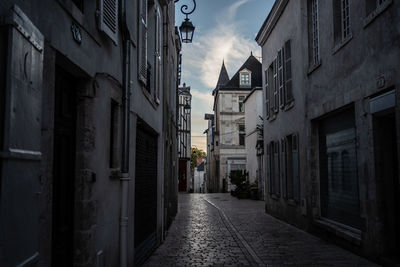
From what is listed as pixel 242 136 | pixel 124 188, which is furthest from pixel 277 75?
pixel 242 136

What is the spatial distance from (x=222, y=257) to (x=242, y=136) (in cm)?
3273

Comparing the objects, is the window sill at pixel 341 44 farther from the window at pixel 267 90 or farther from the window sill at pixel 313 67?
the window at pixel 267 90

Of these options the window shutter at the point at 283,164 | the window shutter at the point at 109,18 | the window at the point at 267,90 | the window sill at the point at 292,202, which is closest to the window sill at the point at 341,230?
the window sill at the point at 292,202

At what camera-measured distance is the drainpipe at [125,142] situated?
5.60 meters

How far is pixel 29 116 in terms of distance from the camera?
8.78 ft

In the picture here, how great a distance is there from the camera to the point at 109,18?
191 inches

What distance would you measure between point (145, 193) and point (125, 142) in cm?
290

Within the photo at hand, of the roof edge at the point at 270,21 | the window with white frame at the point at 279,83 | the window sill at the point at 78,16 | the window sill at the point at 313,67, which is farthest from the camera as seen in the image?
the roof edge at the point at 270,21

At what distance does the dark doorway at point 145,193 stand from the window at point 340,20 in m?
4.66

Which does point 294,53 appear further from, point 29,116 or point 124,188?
point 29,116

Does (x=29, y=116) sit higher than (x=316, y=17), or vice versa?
(x=316, y=17)

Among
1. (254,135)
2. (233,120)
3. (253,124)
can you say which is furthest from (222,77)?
(254,135)

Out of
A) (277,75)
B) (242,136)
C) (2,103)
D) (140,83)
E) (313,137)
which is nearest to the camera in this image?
(2,103)

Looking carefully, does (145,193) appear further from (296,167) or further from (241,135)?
(241,135)
